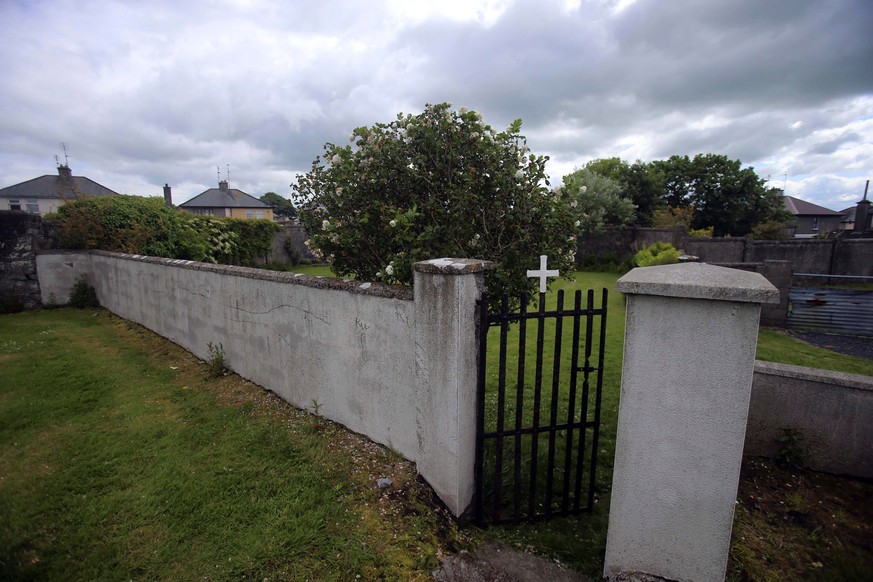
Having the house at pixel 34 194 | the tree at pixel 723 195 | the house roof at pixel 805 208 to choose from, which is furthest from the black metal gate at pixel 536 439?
the house roof at pixel 805 208

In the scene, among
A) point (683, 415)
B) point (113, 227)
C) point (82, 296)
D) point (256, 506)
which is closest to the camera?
point (683, 415)

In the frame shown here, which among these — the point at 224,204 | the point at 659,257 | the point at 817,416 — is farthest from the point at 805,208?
the point at 224,204

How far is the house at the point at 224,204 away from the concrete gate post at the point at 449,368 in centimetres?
4802

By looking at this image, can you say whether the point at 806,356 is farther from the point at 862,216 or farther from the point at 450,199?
the point at 862,216

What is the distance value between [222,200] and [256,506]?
5022 cm

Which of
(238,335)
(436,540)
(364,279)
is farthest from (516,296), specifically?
Answer: (238,335)

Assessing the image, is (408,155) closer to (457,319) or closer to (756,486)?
(457,319)

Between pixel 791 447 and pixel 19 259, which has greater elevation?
pixel 19 259

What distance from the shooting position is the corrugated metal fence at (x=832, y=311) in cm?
811

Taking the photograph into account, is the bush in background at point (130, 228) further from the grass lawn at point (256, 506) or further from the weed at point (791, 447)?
the weed at point (791, 447)

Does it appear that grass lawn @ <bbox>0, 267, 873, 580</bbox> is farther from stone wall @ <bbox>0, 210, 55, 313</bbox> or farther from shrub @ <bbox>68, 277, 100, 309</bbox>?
stone wall @ <bbox>0, 210, 55, 313</bbox>

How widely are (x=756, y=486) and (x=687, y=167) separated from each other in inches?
1367

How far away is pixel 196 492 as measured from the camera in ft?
10.5

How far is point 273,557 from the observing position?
258cm
